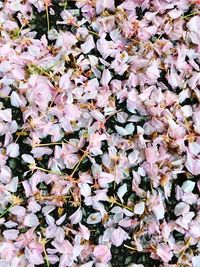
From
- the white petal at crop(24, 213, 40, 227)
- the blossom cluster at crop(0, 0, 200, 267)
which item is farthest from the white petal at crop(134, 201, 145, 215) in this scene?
the white petal at crop(24, 213, 40, 227)

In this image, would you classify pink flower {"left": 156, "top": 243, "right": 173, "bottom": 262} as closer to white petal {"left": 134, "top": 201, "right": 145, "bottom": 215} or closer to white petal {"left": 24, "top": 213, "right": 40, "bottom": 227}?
white petal {"left": 134, "top": 201, "right": 145, "bottom": 215}

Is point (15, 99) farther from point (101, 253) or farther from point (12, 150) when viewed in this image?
point (101, 253)

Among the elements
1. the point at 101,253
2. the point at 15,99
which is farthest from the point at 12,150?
the point at 101,253

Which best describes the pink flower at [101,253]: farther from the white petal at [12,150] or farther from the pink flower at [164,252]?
the white petal at [12,150]

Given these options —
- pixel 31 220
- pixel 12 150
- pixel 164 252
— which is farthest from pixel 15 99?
pixel 164 252

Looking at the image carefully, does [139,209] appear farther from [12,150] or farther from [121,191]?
[12,150]

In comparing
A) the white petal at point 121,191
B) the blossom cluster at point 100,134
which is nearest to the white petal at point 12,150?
the blossom cluster at point 100,134

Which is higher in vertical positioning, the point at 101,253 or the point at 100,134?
the point at 100,134

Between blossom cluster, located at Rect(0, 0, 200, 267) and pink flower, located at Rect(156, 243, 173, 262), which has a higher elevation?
blossom cluster, located at Rect(0, 0, 200, 267)
